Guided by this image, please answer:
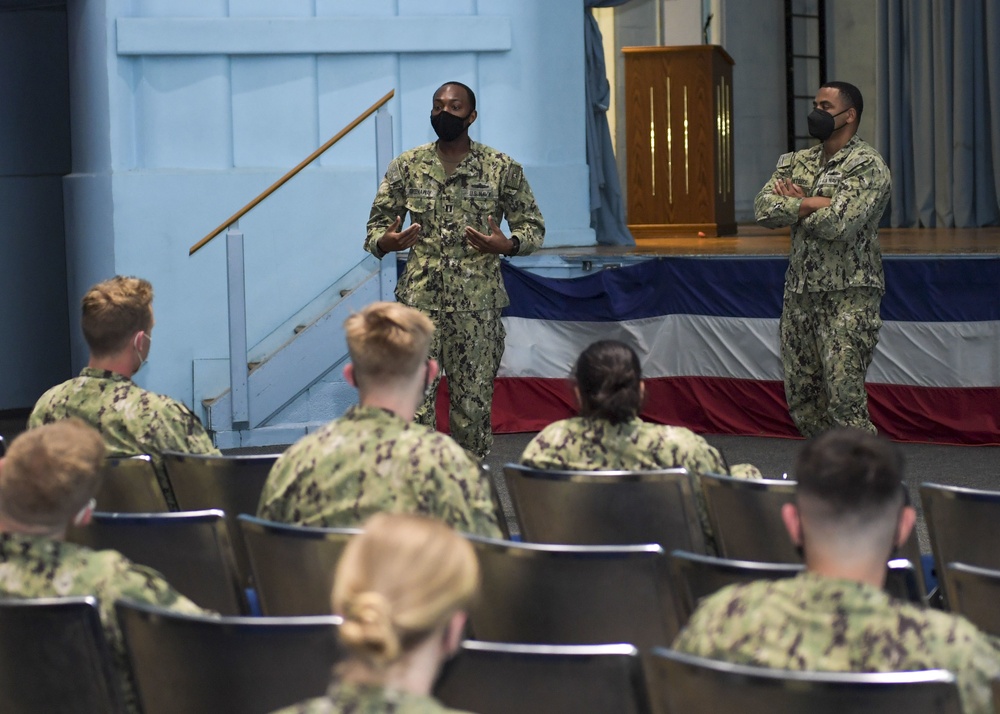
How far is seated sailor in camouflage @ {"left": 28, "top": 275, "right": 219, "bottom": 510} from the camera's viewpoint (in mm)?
3146

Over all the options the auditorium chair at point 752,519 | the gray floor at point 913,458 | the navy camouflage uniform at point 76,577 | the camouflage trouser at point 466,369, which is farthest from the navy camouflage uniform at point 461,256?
the navy camouflage uniform at point 76,577

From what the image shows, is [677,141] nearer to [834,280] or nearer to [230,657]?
[834,280]

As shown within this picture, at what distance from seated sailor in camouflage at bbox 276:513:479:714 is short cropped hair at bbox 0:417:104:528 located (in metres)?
0.78

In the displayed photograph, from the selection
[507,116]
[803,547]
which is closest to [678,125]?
[507,116]

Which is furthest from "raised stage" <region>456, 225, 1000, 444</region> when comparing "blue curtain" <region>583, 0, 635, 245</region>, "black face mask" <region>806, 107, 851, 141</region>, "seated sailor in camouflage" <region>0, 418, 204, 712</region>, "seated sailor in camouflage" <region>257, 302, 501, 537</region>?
"seated sailor in camouflage" <region>0, 418, 204, 712</region>

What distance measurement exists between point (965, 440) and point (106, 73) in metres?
4.81

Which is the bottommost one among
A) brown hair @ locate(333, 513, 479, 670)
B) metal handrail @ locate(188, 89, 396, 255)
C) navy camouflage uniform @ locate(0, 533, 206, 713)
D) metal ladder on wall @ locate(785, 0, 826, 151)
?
navy camouflage uniform @ locate(0, 533, 206, 713)

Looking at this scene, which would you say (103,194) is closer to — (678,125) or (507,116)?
(507,116)

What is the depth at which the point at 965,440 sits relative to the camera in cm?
607

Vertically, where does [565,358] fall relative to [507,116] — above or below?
below

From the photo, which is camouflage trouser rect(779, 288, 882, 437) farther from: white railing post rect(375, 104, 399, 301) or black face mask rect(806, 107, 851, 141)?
white railing post rect(375, 104, 399, 301)

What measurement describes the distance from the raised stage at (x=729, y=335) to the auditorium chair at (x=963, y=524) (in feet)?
11.7

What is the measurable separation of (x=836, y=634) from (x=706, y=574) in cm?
34

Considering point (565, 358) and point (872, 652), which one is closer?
point (872, 652)
